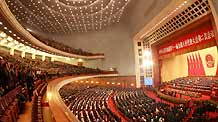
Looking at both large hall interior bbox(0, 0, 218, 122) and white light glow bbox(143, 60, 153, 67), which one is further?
white light glow bbox(143, 60, 153, 67)

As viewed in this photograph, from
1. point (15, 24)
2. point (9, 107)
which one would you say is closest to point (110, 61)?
point (15, 24)

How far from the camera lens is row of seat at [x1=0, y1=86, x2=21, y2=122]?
6.34 ft

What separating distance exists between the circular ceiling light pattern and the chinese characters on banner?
2704mm

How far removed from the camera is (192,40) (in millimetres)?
7285

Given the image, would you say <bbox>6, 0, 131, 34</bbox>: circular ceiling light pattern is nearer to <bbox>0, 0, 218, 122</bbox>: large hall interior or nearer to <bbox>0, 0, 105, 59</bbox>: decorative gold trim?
<bbox>0, 0, 218, 122</bbox>: large hall interior

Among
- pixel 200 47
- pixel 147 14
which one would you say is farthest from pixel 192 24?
pixel 147 14

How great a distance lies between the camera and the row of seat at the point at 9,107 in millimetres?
1931

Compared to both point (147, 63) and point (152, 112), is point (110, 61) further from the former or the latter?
point (152, 112)

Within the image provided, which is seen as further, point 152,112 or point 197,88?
point 197,88

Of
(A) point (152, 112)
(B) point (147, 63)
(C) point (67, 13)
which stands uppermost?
(C) point (67, 13)

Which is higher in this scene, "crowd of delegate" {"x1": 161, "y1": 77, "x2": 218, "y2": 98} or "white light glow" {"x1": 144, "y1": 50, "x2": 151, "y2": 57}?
"white light glow" {"x1": 144, "y1": 50, "x2": 151, "y2": 57}

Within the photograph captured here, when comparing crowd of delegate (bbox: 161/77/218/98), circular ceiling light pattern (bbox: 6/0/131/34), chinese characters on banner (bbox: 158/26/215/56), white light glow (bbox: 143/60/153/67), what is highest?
circular ceiling light pattern (bbox: 6/0/131/34)

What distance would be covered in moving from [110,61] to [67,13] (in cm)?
483

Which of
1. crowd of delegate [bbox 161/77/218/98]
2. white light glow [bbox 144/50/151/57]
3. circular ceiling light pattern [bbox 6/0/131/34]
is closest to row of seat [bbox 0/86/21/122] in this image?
crowd of delegate [bbox 161/77/218/98]
